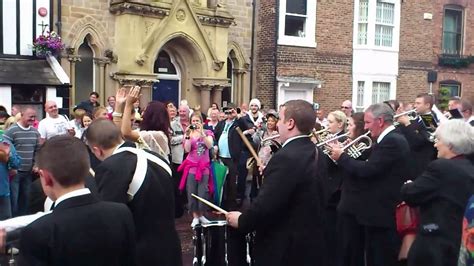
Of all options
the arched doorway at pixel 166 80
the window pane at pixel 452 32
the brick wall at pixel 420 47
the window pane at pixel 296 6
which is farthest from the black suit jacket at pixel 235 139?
the window pane at pixel 452 32

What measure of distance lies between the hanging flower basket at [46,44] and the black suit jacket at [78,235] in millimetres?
11196

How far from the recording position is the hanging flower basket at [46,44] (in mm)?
13031

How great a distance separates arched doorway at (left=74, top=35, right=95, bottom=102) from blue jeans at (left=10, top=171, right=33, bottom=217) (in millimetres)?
6205

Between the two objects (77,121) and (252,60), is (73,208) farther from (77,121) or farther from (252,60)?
(252,60)

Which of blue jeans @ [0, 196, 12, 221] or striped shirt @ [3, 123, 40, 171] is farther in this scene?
striped shirt @ [3, 123, 40, 171]

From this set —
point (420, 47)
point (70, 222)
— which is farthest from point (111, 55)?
point (70, 222)

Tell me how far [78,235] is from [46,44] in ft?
37.4

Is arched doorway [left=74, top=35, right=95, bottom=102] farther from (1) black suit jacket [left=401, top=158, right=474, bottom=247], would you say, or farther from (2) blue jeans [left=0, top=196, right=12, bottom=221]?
(1) black suit jacket [left=401, top=158, right=474, bottom=247]

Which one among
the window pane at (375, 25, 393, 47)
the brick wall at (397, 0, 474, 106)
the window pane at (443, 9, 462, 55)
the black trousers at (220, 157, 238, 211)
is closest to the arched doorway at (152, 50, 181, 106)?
the black trousers at (220, 157, 238, 211)

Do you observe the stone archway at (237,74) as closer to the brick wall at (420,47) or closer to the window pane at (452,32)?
the brick wall at (420,47)

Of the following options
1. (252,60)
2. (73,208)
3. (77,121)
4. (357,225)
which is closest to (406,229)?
(357,225)

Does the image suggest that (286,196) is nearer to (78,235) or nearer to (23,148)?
(78,235)

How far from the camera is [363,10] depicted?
19.6m

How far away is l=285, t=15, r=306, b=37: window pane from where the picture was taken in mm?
18234
